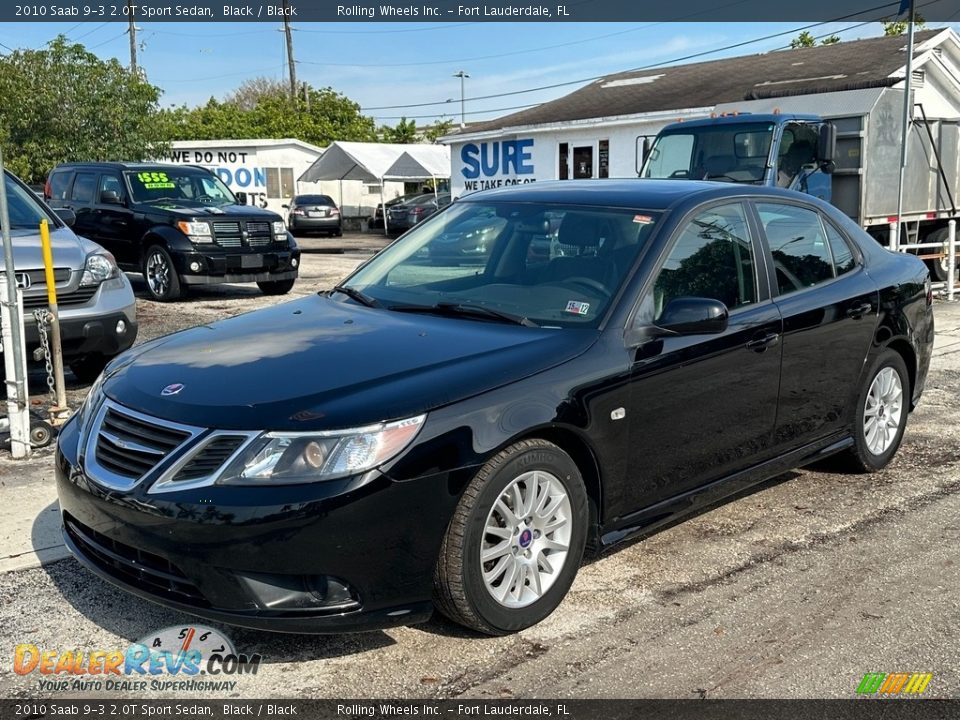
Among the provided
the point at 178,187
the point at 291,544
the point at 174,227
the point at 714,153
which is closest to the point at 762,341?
the point at 291,544

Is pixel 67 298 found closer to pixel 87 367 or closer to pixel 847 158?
pixel 87 367

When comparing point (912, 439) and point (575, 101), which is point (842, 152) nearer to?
point (912, 439)

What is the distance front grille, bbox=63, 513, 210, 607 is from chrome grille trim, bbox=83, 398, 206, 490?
0.22 metres

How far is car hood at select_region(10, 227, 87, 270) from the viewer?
7.49m

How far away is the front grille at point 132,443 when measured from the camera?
3.50 m

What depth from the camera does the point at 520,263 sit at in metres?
4.70

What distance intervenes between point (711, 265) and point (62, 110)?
90.2 ft

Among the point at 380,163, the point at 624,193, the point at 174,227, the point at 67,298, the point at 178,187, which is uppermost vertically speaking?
the point at 380,163

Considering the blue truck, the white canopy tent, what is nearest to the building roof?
the white canopy tent

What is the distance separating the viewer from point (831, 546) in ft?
15.8

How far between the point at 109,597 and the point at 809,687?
2.76 metres

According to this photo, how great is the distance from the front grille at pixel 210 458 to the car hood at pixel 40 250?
15.3ft

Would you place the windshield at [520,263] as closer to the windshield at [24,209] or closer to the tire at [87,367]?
the tire at [87,367]

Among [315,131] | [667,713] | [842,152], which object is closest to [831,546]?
[667,713]
